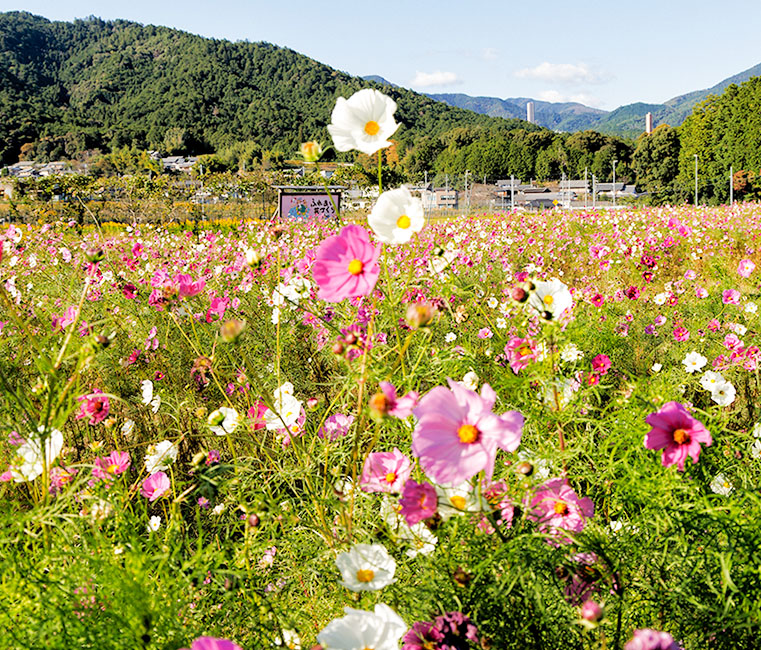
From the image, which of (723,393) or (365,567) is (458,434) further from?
(723,393)

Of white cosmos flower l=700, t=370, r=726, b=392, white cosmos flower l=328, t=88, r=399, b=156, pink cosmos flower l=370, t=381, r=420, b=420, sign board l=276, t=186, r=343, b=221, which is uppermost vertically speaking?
sign board l=276, t=186, r=343, b=221

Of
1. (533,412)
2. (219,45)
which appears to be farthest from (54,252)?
(219,45)

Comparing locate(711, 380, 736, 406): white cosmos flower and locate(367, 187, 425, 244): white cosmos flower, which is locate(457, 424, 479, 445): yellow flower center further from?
locate(711, 380, 736, 406): white cosmos flower

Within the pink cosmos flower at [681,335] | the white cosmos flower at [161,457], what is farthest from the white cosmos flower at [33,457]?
the pink cosmos flower at [681,335]

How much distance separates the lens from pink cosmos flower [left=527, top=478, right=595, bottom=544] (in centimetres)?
74

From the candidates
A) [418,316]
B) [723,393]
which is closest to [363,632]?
[418,316]

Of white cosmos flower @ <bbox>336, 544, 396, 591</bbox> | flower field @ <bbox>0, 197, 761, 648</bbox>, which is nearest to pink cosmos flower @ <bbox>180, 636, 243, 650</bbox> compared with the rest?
flower field @ <bbox>0, 197, 761, 648</bbox>

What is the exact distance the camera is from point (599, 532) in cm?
83

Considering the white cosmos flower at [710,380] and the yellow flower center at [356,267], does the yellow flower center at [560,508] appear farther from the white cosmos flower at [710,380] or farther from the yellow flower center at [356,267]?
the white cosmos flower at [710,380]

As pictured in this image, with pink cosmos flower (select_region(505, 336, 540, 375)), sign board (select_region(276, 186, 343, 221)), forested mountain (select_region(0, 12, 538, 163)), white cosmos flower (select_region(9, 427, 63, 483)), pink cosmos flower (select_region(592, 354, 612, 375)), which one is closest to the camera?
white cosmos flower (select_region(9, 427, 63, 483))

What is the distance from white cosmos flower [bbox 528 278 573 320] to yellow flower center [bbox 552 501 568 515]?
0.29 metres

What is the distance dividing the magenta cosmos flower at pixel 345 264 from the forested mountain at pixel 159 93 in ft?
263

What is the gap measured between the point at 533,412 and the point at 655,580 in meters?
0.32

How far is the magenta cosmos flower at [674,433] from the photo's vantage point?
2.27ft
